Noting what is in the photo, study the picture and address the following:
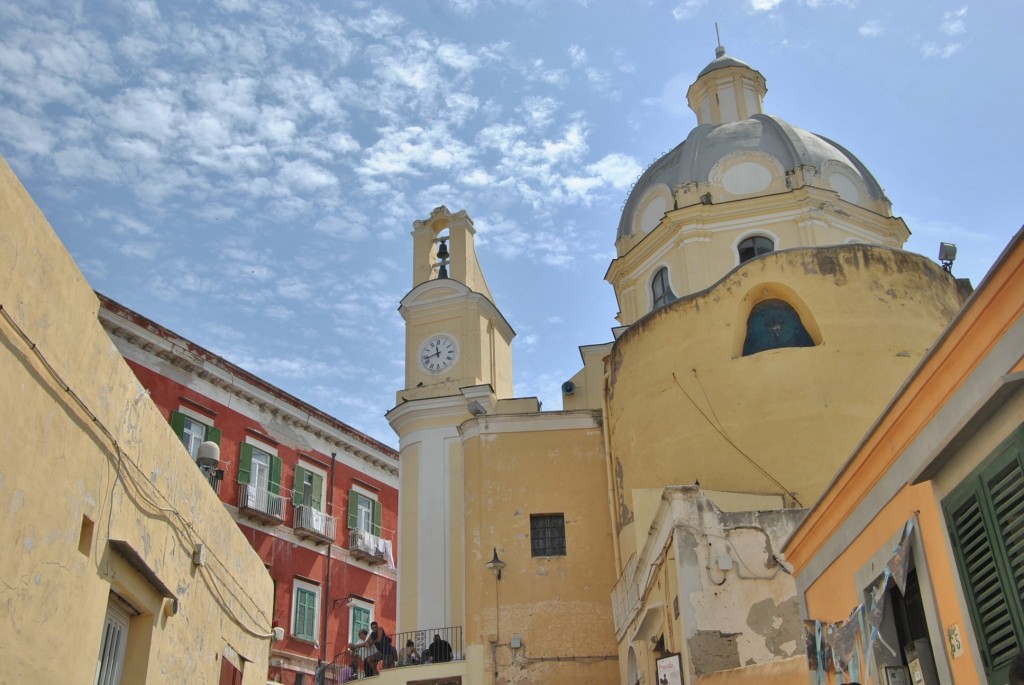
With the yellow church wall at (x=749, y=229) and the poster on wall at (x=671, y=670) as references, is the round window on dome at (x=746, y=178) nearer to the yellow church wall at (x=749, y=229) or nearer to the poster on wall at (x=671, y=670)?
the yellow church wall at (x=749, y=229)

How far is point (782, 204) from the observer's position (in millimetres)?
24906

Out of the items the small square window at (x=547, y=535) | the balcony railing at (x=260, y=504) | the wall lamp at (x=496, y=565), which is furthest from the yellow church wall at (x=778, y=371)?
the balcony railing at (x=260, y=504)

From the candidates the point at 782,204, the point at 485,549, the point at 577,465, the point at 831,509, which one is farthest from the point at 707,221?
the point at 831,509

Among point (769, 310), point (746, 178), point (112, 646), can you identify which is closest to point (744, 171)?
point (746, 178)

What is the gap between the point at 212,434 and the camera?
25438mm

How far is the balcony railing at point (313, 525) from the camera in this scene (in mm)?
26891

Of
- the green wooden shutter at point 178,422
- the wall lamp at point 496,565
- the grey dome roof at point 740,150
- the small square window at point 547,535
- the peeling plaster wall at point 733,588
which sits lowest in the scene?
the peeling plaster wall at point 733,588

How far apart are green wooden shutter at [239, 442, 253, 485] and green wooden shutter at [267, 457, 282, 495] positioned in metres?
0.76

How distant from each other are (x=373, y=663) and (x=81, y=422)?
15211 mm

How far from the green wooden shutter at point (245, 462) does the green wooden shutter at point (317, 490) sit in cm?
249

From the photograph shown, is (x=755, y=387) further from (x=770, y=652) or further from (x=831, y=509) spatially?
(x=831, y=509)

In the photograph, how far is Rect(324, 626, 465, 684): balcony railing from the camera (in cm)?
2247

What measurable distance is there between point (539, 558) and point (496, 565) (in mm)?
972

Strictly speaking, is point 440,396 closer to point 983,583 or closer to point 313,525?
point 313,525
